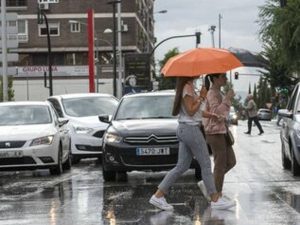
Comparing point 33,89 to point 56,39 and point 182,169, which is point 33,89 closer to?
point 56,39

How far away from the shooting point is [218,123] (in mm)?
9547

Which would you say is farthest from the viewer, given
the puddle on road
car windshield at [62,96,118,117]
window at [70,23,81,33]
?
window at [70,23,81,33]

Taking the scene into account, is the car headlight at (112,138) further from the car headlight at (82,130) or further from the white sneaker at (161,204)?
the car headlight at (82,130)

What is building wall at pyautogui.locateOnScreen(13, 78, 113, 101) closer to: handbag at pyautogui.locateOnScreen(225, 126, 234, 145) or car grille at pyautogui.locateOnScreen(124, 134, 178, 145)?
car grille at pyautogui.locateOnScreen(124, 134, 178, 145)

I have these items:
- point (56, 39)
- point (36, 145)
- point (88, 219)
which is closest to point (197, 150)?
point (88, 219)

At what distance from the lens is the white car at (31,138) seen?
13.7m

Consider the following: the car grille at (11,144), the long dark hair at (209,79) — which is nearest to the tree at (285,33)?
the car grille at (11,144)

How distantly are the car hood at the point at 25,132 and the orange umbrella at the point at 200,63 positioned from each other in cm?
512

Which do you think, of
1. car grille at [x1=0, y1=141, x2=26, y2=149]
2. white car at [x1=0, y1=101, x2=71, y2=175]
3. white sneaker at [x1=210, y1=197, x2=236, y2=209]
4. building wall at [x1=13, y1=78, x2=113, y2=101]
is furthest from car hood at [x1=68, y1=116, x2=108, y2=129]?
building wall at [x1=13, y1=78, x2=113, y2=101]

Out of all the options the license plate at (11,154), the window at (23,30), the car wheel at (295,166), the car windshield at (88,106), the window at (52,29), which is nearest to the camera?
the car wheel at (295,166)

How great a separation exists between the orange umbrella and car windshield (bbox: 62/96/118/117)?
8.88 metres

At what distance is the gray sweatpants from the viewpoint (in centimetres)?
916

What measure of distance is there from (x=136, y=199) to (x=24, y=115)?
554 cm

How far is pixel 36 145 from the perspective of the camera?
13.9m
